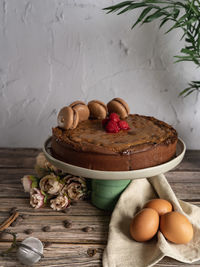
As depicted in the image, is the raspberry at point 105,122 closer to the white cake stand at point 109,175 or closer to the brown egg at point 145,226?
the white cake stand at point 109,175

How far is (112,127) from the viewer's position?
1361mm

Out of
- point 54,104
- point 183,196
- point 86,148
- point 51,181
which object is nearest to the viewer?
point 86,148

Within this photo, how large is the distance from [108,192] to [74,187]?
0.16 metres

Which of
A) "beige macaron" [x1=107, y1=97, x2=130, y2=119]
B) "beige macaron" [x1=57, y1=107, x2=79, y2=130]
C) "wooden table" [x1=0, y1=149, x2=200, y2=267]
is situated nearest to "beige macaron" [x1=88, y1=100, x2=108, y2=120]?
"beige macaron" [x1=107, y1=97, x2=130, y2=119]

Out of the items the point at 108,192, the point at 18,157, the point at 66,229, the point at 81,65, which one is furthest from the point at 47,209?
the point at 81,65

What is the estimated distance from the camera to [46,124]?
216cm

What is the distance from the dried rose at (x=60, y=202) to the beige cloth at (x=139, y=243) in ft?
0.73

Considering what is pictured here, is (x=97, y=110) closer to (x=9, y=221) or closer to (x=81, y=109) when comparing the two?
(x=81, y=109)

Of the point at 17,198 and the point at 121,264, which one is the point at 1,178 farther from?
the point at 121,264

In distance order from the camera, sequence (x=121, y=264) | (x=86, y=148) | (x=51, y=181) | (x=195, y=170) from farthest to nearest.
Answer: (x=195, y=170), (x=51, y=181), (x=86, y=148), (x=121, y=264)

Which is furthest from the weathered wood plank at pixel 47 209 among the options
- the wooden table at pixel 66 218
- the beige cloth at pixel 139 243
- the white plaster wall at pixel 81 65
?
the white plaster wall at pixel 81 65

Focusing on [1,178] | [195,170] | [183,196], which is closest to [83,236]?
[183,196]

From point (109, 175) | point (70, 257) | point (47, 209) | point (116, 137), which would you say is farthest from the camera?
point (47, 209)

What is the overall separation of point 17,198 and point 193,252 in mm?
814
